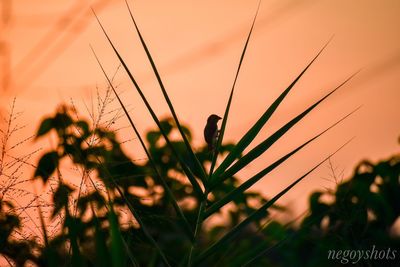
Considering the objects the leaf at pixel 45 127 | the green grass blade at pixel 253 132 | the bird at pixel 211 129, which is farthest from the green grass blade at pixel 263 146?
the leaf at pixel 45 127

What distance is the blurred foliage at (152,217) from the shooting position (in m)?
0.99

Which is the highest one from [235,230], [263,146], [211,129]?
[211,129]

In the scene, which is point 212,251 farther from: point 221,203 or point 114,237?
point 114,237

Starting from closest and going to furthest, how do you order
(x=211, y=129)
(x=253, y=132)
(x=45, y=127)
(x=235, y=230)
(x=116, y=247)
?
1. (x=116, y=247)
2. (x=235, y=230)
3. (x=253, y=132)
4. (x=211, y=129)
5. (x=45, y=127)

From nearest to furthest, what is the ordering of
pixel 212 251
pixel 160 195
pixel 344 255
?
1. pixel 212 251
2. pixel 344 255
3. pixel 160 195

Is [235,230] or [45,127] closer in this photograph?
[235,230]

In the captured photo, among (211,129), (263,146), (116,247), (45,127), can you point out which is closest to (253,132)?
(263,146)

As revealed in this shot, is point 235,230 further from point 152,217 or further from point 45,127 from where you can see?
point 45,127

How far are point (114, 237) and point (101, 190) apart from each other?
1.39 ft

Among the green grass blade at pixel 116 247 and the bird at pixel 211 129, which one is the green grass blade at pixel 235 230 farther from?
the bird at pixel 211 129

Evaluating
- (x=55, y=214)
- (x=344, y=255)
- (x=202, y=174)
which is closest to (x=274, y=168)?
(x=202, y=174)

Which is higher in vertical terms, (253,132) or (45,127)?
(45,127)

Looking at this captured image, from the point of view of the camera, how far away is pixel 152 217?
3.99 ft

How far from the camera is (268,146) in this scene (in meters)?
1.13
